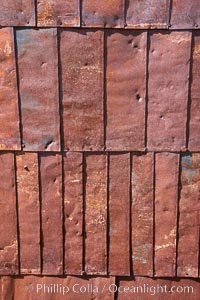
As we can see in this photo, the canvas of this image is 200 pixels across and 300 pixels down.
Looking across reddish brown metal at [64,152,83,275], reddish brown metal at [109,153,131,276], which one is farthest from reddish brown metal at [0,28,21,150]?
reddish brown metal at [109,153,131,276]

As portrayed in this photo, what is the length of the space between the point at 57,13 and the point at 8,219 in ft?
3.53

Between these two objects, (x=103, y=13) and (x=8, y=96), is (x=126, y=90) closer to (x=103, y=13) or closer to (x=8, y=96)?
(x=103, y=13)

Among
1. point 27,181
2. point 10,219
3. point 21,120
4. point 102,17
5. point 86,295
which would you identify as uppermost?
point 102,17

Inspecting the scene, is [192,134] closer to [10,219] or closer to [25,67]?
[25,67]

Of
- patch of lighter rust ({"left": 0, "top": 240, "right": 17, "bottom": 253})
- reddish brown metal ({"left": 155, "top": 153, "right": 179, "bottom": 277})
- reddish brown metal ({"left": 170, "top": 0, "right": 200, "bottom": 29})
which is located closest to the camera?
reddish brown metal ({"left": 170, "top": 0, "right": 200, "bottom": 29})

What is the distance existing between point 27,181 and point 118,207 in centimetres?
49

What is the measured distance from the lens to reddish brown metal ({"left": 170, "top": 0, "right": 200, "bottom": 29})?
1.90 metres

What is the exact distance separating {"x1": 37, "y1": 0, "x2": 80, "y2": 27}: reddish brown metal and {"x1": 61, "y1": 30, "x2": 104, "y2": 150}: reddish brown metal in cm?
5

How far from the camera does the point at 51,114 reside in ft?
6.68

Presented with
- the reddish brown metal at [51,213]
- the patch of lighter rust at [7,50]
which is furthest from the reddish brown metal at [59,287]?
the patch of lighter rust at [7,50]

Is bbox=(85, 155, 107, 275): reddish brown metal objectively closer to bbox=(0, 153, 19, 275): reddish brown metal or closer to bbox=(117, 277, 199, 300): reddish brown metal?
bbox=(117, 277, 199, 300): reddish brown metal

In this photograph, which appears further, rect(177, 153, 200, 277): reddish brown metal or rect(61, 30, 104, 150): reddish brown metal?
rect(177, 153, 200, 277): reddish brown metal

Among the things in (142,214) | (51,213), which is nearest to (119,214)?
(142,214)

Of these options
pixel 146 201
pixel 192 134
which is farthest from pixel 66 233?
pixel 192 134
